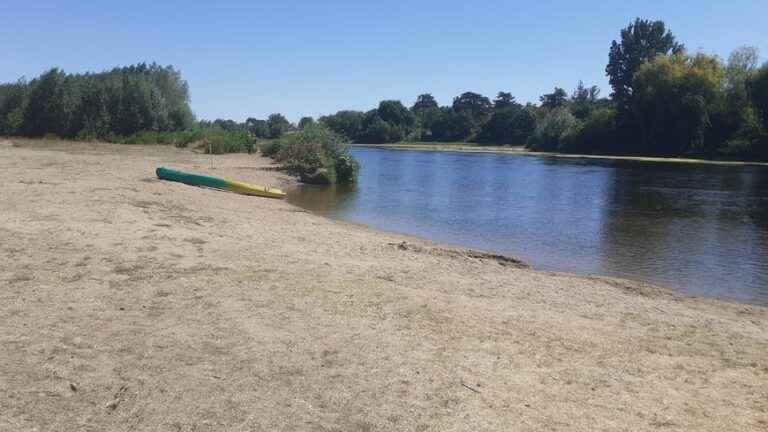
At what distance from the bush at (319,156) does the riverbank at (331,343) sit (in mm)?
26834

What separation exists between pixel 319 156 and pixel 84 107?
31.6m

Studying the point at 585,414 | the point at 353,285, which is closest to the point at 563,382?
the point at 585,414

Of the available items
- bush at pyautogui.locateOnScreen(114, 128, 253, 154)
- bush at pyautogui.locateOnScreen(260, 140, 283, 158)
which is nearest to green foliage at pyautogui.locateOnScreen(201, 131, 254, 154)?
bush at pyautogui.locateOnScreen(114, 128, 253, 154)

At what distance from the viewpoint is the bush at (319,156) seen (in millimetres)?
39128

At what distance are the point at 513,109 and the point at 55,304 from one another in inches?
5509

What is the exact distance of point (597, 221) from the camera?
24531mm

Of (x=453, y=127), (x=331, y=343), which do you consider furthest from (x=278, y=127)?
(x=331, y=343)

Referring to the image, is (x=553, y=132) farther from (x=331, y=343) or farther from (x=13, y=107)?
(x=331, y=343)

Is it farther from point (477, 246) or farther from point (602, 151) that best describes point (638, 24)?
point (477, 246)

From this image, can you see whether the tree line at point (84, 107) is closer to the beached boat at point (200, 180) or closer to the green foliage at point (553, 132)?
the beached boat at point (200, 180)

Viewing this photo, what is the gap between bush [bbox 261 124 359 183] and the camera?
39.1 metres

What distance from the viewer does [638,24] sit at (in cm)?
11369

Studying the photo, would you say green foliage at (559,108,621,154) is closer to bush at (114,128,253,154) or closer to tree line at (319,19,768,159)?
tree line at (319,19,768,159)

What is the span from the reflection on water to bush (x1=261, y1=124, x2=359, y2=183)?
1518 mm
